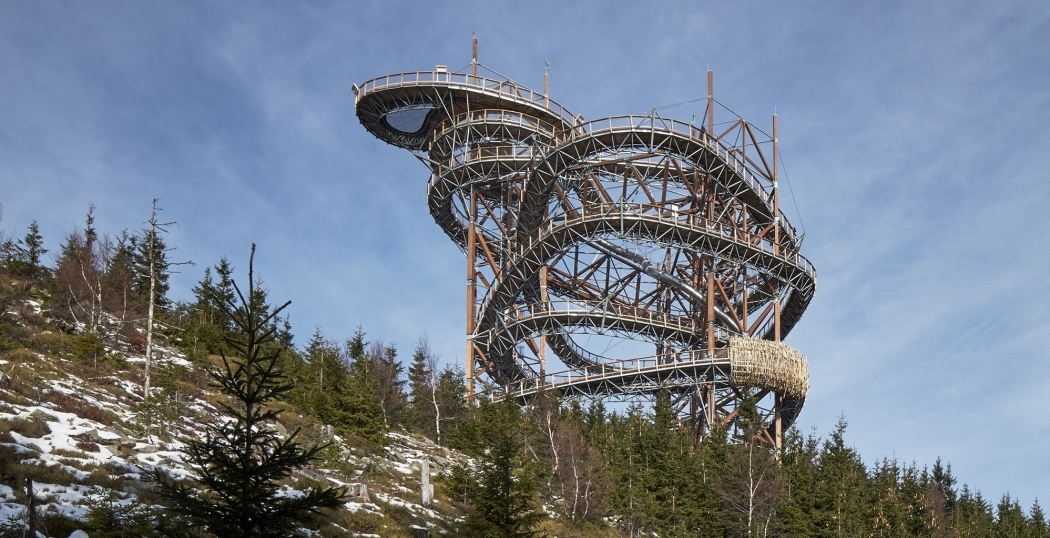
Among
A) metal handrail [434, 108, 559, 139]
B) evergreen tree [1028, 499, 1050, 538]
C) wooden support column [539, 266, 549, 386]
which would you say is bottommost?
evergreen tree [1028, 499, 1050, 538]

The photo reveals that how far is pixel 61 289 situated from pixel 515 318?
25.4 m

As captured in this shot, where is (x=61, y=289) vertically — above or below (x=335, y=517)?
above

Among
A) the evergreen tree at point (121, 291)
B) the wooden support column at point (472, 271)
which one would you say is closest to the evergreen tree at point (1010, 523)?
the wooden support column at point (472, 271)

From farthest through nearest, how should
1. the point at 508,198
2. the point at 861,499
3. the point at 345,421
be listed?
the point at 508,198 < the point at 861,499 < the point at 345,421

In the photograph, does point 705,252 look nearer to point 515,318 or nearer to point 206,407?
point 515,318

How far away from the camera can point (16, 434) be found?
27.3m

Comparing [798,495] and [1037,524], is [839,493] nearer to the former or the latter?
[798,495]

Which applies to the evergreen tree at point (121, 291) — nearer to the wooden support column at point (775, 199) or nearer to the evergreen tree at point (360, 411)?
the evergreen tree at point (360, 411)

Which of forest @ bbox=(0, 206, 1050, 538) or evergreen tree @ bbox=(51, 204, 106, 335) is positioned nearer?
forest @ bbox=(0, 206, 1050, 538)

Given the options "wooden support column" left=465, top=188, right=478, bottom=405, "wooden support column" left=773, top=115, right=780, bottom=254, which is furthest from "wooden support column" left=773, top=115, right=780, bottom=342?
"wooden support column" left=465, top=188, right=478, bottom=405

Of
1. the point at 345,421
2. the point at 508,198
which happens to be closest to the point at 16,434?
the point at 345,421

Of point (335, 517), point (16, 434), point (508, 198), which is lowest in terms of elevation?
point (335, 517)

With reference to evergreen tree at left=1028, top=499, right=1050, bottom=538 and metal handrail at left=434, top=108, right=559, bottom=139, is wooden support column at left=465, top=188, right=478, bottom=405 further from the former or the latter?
evergreen tree at left=1028, top=499, right=1050, bottom=538

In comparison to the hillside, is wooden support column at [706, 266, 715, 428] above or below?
above
